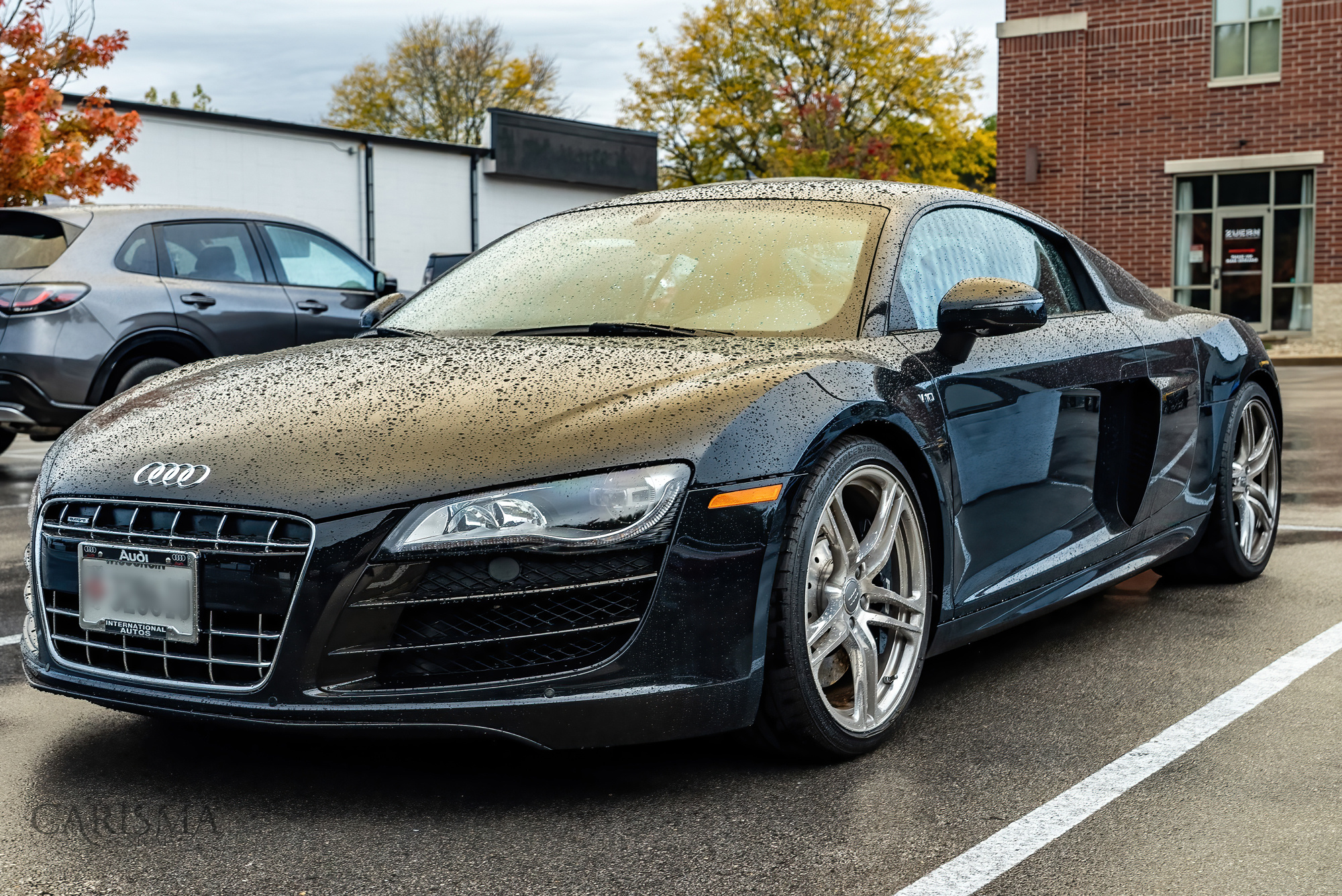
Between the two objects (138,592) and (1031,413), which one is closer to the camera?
(138,592)

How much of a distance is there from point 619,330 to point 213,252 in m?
6.36

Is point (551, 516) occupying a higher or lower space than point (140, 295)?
lower

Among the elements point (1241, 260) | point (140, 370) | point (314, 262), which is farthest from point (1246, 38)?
point (140, 370)

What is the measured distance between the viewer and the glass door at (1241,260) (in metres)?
24.5

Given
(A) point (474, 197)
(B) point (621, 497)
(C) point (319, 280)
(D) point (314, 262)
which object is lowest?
(B) point (621, 497)

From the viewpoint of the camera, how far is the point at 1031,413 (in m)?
3.94

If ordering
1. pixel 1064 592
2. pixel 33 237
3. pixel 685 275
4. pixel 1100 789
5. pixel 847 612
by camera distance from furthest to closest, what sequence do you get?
pixel 33 237 → pixel 1064 592 → pixel 685 275 → pixel 847 612 → pixel 1100 789

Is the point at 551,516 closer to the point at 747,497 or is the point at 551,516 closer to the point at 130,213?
the point at 747,497

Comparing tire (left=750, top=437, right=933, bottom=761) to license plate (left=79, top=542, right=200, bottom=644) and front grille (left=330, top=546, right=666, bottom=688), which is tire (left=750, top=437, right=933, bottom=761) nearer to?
front grille (left=330, top=546, right=666, bottom=688)

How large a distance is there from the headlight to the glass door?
23.6 meters

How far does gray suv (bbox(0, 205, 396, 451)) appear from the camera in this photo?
825cm

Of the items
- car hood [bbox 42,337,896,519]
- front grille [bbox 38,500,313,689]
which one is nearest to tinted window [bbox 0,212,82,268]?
car hood [bbox 42,337,896,519]

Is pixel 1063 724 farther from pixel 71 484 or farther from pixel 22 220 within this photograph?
pixel 22 220

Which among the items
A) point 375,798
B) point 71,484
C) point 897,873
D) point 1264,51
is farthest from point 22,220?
point 1264,51
